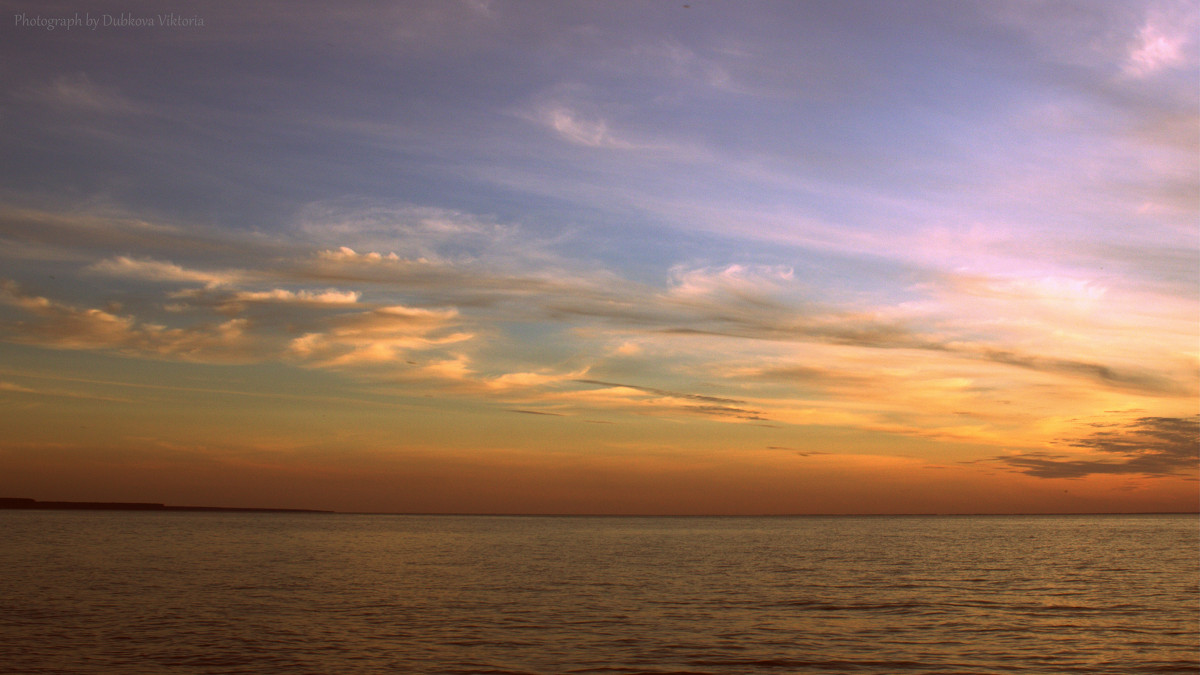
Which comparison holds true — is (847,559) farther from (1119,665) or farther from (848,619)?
(1119,665)

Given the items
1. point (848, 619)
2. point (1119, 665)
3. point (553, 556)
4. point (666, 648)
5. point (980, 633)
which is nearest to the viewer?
point (1119, 665)

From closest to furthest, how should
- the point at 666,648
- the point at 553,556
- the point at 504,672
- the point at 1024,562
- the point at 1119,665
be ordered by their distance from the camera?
the point at 504,672 < the point at 1119,665 < the point at 666,648 < the point at 1024,562 < the point at 553,556

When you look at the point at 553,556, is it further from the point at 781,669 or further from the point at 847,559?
the point at 781,669

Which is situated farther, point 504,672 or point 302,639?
point 302,639

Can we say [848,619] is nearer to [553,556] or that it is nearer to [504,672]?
[504,672]

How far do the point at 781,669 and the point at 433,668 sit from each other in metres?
12.3

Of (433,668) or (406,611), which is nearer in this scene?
(433,668)

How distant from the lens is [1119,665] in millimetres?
29719

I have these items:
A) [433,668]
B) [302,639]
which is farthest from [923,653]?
[302,639]

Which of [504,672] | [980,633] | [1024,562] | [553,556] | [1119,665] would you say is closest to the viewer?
[504,672]

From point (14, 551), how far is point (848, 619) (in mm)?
84522

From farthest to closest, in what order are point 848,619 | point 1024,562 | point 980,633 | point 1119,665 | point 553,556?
point 553,556 → point 1024,562 → point 848,619 → point 980,633 → point 1119,665

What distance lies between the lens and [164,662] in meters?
28.8

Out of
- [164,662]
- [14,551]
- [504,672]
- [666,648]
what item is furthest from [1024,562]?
[14,551]
